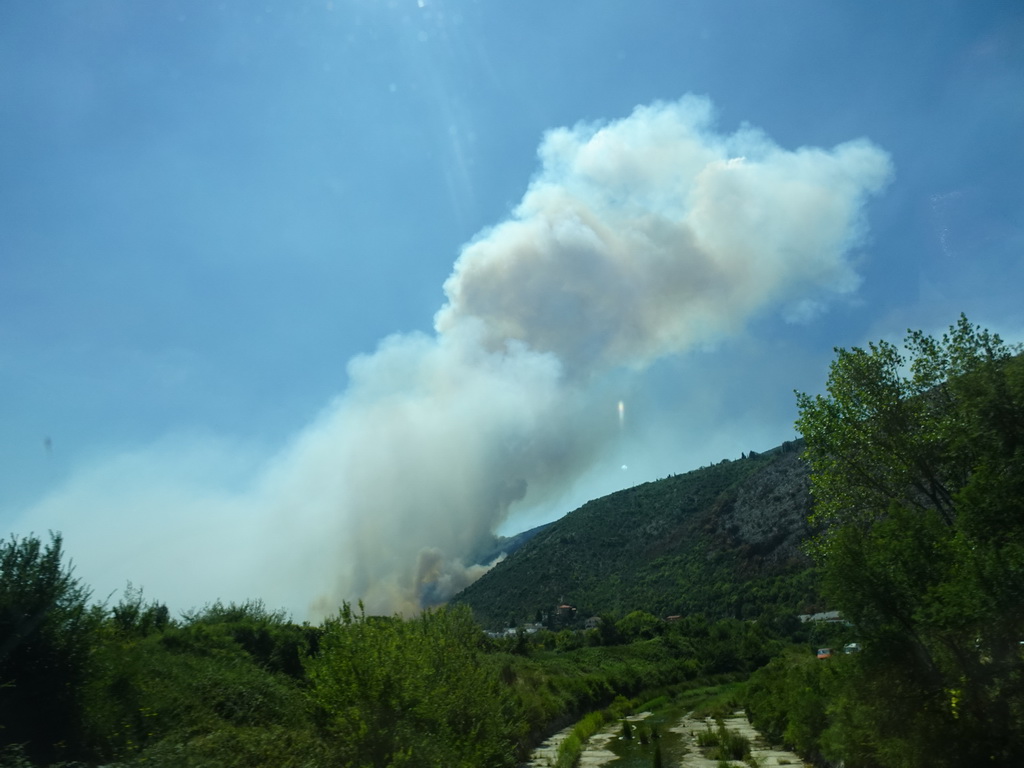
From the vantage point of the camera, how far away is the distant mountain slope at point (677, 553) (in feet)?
415

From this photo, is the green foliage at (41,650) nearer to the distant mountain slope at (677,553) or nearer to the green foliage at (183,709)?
the green foliage at (183,709)

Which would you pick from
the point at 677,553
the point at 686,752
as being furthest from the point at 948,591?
the point at 677,553

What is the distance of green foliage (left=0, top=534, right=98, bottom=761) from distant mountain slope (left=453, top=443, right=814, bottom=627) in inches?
4370

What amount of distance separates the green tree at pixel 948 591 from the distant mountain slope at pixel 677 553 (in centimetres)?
9267

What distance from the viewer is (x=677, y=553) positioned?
148 metres

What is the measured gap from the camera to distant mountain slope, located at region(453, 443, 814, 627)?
12638 centimetres

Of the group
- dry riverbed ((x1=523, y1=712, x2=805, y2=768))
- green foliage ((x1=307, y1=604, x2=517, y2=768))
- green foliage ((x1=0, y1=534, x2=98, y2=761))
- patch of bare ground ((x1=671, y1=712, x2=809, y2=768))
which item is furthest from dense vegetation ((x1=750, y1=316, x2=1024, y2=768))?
green foliage ((x1=0, y1=534, x2=98, y2=761))

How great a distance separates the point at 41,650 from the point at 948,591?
24.0 m

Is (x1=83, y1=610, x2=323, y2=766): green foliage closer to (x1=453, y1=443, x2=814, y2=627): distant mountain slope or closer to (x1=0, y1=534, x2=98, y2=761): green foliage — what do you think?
(x1=0, y1=534, x2=98, y2=761): green foliage

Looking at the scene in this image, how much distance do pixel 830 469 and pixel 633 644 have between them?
78.8m

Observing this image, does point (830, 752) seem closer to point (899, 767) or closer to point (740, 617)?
point (899, 767)

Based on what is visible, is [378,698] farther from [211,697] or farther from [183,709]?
[211,697]

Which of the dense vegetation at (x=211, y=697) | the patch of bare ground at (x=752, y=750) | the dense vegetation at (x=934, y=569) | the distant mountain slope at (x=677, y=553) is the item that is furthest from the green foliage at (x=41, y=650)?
the distant mountain slope at (x=677, y=553)

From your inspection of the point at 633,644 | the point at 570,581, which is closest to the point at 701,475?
the point at 570,581
